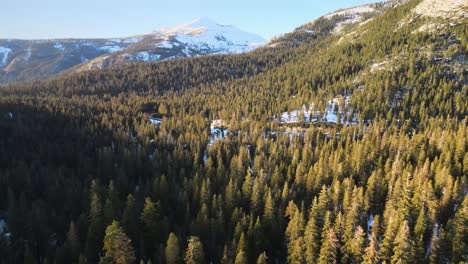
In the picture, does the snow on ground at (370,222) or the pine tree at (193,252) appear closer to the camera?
the pine tree at (193,252)

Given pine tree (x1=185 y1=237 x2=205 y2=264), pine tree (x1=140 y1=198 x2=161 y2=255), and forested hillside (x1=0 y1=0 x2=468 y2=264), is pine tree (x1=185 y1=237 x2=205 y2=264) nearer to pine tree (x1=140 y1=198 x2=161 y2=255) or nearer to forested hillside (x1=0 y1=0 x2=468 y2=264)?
forested hillside (x1=0 y1=0 x2=468 y2=264)

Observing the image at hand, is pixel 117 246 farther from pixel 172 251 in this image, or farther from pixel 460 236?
pixel 460 236

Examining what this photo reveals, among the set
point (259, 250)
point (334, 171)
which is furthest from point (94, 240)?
point (334, 171)

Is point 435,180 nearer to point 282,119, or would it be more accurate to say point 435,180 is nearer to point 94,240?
point 94,240

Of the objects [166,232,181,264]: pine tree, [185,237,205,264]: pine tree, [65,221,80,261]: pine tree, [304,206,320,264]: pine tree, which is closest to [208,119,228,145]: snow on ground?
[65,221,80,261]: pine tree

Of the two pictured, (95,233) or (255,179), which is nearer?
(95,233)

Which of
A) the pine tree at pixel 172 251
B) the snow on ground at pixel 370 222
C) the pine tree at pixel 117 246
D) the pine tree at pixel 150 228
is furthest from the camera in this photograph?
the snow on ground at pixel 370 222

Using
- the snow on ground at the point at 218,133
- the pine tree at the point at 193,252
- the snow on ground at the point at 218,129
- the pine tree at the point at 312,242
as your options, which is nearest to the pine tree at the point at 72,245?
the pine tree at the point at 193,252

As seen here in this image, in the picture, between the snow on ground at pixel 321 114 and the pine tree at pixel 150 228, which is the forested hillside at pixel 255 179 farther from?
the snow on ground at pixel 321 114

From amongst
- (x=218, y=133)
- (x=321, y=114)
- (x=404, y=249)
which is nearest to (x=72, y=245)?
(x=404, y=249)
